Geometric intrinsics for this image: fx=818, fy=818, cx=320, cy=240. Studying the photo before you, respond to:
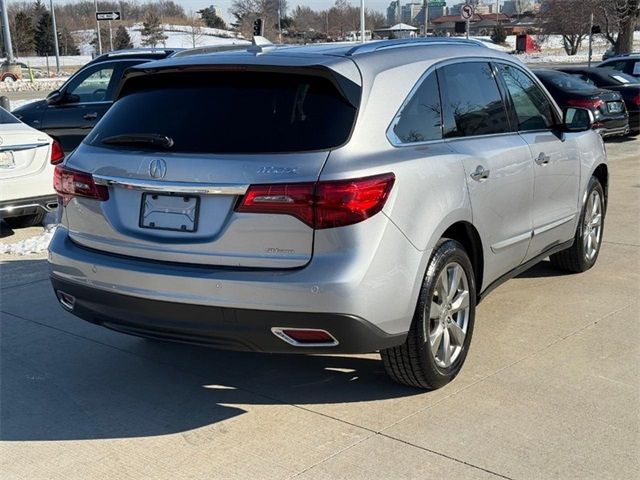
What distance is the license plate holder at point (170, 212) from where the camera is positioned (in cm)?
378

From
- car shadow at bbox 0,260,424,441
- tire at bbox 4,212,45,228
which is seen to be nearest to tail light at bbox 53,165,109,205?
car shadow at bbox 0,260,424,441

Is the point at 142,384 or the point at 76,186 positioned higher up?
the point at 76,186

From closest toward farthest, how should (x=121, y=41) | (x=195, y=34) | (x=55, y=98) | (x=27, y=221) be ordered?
(x=27, y=221) < (x=55, y=98) < (x=195, y=34) < (x=121, y=41)

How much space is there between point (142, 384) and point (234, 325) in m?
1.16

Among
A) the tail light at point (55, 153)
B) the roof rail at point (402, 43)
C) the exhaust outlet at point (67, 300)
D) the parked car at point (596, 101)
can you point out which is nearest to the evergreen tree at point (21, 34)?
the parked car at point (596, 101)

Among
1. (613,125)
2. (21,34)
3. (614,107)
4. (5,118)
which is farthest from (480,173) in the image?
(21,34)

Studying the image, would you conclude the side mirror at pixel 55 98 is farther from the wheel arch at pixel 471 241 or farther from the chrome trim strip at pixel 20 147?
the wheel arch at pixel 471 241

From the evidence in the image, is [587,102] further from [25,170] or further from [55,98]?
[25,170]

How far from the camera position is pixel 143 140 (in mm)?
4047

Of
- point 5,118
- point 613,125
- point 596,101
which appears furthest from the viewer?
point 613,125

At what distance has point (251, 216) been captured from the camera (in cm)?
363

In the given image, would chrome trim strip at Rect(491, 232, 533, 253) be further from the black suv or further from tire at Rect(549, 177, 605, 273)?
the black suv

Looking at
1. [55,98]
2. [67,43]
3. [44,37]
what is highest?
[55,98]

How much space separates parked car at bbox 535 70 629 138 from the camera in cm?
1545
